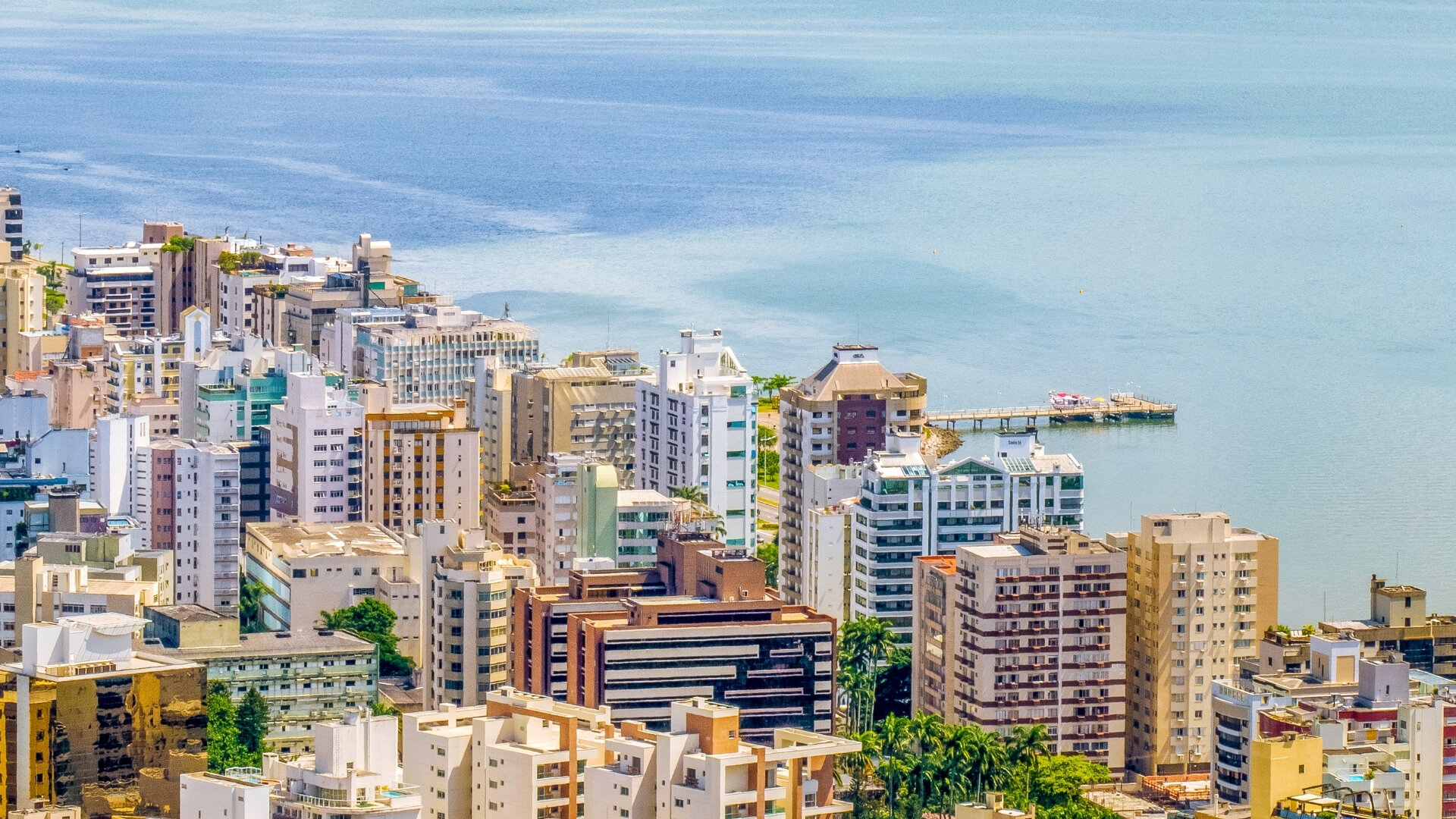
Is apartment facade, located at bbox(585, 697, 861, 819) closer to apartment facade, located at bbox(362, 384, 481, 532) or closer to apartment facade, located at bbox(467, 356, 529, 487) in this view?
apartment facade, located at bbox(362, 384, 481, 532)

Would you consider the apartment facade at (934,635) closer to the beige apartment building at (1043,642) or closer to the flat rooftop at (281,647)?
the beige apartment building at (1043,642)

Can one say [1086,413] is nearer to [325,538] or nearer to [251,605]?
[325,538]

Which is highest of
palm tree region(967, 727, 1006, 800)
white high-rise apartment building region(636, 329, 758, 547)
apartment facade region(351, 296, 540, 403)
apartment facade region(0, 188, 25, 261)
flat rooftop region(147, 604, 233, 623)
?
apartment facade region(0, 188, 25, 261)

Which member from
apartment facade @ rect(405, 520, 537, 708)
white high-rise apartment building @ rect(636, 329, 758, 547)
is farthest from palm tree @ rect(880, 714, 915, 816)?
white high-rise apartment building @ rect(636, 329, 758, 547)

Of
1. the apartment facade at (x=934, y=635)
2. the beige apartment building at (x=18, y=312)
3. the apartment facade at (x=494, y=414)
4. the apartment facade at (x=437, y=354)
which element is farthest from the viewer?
the beige apartment building at (x=18, y=312)

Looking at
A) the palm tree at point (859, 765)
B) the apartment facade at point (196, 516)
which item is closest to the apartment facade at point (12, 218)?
the apartment facade at point (196, 516)

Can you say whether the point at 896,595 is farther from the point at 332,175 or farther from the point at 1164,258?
the point at 332,175
